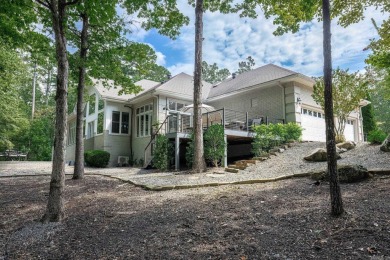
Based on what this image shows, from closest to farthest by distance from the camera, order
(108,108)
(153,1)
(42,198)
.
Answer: (42,198) < (153,1) < (108,108)

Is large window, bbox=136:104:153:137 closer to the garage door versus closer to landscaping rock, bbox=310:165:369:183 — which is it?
the garage door

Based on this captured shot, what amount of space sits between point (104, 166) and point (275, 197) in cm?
1269

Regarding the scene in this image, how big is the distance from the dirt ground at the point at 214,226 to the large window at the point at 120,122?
11508 mm

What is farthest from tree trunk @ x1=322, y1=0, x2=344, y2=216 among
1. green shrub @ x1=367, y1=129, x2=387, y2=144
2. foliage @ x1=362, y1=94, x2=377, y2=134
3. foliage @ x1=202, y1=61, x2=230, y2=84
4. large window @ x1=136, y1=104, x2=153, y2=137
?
foliage @ x1=202, y1=61, x2=230, y2=84

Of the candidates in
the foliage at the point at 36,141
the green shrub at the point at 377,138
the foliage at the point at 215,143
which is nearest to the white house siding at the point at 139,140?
the foliage at the point at 215,143

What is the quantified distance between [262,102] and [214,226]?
12.3m

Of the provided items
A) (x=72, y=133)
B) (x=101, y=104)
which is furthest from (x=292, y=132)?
(x=72, y=133)

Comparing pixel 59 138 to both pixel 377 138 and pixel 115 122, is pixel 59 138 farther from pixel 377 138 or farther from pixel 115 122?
pixel 115 122

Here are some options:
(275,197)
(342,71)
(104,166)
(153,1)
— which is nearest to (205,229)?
(275,197)

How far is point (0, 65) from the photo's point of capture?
41.7 feet

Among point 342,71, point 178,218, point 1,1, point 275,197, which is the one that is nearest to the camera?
point 178,218

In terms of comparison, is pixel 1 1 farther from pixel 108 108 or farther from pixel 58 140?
pixel 108 108

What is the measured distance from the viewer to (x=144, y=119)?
16.6 meters

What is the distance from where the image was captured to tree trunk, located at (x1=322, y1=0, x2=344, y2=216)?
3.41 meters
